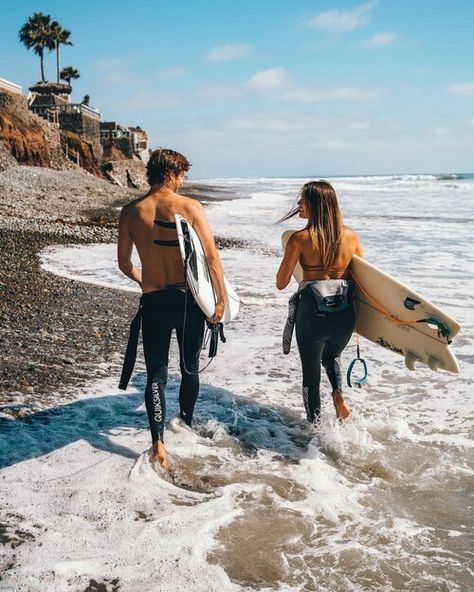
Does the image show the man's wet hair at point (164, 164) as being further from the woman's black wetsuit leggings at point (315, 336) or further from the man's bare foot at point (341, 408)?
the man's bare foot at point (341, 408)

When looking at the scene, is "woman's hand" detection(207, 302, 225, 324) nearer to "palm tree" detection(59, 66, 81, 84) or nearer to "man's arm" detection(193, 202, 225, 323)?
"man's arm" detection(193, 202, 225, 323)

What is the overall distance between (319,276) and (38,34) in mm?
68945

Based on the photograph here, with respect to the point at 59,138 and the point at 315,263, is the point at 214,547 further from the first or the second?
the point at 59,138

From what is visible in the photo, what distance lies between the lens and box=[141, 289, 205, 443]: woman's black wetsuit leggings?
12.3 ft

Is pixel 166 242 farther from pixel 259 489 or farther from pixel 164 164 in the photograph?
pixel 259 489

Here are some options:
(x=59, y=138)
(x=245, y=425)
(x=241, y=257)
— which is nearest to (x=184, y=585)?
(x=245, y=425)

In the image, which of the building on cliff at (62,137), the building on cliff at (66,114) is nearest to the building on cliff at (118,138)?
the building on cliff at (62,137)

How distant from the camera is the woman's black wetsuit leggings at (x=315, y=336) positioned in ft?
13.1

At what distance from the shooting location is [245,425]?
4582 millimetres

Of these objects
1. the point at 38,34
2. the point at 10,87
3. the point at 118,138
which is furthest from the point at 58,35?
the point at 10,87

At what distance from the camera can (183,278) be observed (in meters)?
3.75

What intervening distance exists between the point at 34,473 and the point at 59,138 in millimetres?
A: 38350

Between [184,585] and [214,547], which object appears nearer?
[184,585]

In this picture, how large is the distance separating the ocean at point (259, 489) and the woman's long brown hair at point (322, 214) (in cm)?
136
